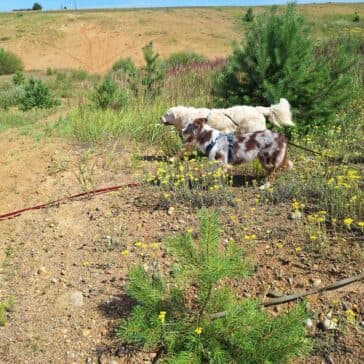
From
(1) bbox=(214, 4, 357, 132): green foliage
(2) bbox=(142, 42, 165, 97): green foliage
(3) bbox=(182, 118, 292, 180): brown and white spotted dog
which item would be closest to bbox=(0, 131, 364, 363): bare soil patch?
(3) bbox=(182, 118, 292, 180): brown and white spotted dog

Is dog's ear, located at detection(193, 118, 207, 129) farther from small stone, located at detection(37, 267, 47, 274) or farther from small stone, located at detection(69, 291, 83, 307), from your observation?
small stone, located at detection(69, 291, 83, 307)

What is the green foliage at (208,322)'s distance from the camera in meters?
2.71

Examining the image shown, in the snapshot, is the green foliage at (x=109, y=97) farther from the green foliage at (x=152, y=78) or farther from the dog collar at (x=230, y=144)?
the dog collar at (x=230, y=144)

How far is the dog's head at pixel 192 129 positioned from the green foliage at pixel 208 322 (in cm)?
349

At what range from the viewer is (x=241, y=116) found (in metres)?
6.80

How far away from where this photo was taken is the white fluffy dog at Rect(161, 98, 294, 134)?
6.71 metres

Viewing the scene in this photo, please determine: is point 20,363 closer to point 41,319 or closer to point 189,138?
point 41,319

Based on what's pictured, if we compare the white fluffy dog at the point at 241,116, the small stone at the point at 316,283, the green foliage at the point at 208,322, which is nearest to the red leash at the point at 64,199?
the white fluffy dog at the point at 241,116

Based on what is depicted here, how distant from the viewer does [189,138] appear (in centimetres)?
654

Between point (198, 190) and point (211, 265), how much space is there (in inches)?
99.4

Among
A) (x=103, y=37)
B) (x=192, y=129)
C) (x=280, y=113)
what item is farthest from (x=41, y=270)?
(x=103, y=37)

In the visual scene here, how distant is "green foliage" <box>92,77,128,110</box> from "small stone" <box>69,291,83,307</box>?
22.1ft

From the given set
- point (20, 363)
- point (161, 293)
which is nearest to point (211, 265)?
point (161, 293)

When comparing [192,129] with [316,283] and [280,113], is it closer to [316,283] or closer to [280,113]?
[280,113]
